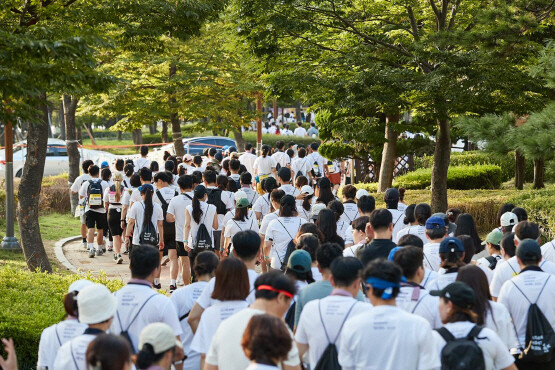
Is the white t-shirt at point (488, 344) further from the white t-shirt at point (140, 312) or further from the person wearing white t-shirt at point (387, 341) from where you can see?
the white t-shirt at point (140, 312)

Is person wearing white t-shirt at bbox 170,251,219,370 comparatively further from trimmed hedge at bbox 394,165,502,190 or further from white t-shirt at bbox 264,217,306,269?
trimmed hedge at bbox 394,165,502,190

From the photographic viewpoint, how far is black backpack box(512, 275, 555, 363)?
225 inches

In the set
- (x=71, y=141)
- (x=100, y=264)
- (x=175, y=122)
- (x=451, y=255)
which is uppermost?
(x=175, y=122)

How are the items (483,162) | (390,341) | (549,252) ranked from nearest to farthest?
(390,341) < (549,252) < (483,162)

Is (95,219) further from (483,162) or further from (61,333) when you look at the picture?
(483,162)

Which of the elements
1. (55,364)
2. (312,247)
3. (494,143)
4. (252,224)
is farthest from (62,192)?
(55,364)

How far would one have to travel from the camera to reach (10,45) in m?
7.76

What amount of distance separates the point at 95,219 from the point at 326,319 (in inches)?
406

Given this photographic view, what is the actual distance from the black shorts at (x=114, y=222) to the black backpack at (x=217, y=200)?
3228 millimetres

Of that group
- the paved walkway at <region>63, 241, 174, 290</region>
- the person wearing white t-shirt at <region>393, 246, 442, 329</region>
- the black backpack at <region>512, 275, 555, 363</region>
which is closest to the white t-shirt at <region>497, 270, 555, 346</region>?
the black backpack at <region>512, 275, 555, 363</region>

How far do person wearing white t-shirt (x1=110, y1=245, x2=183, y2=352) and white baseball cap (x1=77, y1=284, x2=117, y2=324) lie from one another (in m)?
0.67

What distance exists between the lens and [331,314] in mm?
4797

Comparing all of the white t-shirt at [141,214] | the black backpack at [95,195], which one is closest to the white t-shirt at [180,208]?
the white t-shirt at [141,214]

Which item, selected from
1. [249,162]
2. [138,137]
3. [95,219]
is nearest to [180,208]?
[95,219]
